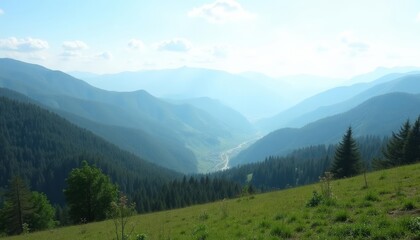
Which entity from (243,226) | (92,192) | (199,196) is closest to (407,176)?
(243,226)

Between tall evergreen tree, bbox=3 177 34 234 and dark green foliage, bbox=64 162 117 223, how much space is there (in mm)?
6200

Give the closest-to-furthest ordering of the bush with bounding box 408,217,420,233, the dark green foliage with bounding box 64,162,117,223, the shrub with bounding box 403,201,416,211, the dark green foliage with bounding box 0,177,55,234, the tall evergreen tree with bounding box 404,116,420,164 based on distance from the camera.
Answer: the bush with bounding box 408,217,420,233
the shrub with bounding box 403,201,416,211
the dark green foliage with bounding box 0,177,55,234
the dark green foliage with bounding box 64,162,117,223
the tall evergreen tree with bounding box 404,116,420,164

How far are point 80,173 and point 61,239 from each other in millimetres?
24252

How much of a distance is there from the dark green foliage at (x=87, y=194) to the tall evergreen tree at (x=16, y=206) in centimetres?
620

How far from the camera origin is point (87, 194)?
47625 mm

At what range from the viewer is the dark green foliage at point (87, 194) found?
4722 centimetres

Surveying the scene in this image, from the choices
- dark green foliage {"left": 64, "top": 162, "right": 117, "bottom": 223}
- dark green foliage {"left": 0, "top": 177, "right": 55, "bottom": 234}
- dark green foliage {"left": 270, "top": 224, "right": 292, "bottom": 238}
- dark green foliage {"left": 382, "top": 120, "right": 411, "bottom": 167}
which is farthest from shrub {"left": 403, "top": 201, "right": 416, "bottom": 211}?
dark green foliage {"left": 0, "top": 177, "right": 55, "bottom": 234}

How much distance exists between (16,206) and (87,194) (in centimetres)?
1046

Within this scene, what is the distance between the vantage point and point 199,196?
285 feet

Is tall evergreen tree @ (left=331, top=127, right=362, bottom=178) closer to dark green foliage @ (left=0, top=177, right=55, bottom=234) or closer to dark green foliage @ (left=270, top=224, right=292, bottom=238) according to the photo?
dark green foliage @ (left=270, top=224, right=292, bottom=238)

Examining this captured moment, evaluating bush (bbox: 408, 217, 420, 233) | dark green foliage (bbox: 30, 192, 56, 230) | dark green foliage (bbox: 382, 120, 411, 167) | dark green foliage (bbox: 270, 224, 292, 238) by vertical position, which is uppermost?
bush (bbox: 408, 217, 420, 233)

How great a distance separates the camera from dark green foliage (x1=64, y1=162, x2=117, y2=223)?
4722cm

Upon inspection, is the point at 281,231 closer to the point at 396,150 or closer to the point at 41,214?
the point at 396,150

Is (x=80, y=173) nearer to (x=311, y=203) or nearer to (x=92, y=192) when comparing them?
(x=92, y=192)
